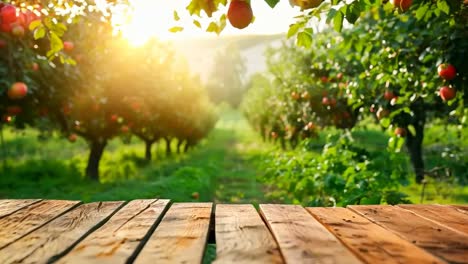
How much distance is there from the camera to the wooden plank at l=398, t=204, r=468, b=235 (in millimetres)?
2356

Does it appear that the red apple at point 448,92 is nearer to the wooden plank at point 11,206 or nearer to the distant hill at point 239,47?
the wooden plank at point 11,206

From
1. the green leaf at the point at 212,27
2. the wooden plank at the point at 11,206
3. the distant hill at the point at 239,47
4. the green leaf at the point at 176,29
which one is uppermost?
the distant hill at the point at 239,47

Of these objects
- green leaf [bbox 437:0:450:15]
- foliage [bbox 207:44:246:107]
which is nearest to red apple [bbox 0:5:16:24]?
green leaf [bbox 437:0:450:15]

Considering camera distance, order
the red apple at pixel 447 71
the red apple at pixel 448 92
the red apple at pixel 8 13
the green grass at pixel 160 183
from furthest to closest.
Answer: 1. the green grass at pixel 160 183
2. the red apple at pixel 448 92
3. the red apple at pixel 447 71
4. the red apple at pixel 8 13

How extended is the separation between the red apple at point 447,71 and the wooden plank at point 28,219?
3687mm

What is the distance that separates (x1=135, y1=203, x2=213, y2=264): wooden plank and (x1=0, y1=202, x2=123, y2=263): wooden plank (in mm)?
337

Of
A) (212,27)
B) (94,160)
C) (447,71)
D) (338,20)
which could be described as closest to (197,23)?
(212,27)

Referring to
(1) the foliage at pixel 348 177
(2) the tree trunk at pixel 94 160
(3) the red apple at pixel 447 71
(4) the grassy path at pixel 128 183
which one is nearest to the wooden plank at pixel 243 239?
(1) the foliage at pixel 348 177

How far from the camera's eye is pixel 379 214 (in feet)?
8.61

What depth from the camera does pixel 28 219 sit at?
2523mm

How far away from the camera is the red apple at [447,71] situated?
4785 millimetres

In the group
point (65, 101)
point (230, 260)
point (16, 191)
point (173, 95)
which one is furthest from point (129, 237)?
point (173, 95)

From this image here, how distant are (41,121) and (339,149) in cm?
554

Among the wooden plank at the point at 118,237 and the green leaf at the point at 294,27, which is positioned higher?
the green leaf at the point at 294,27
